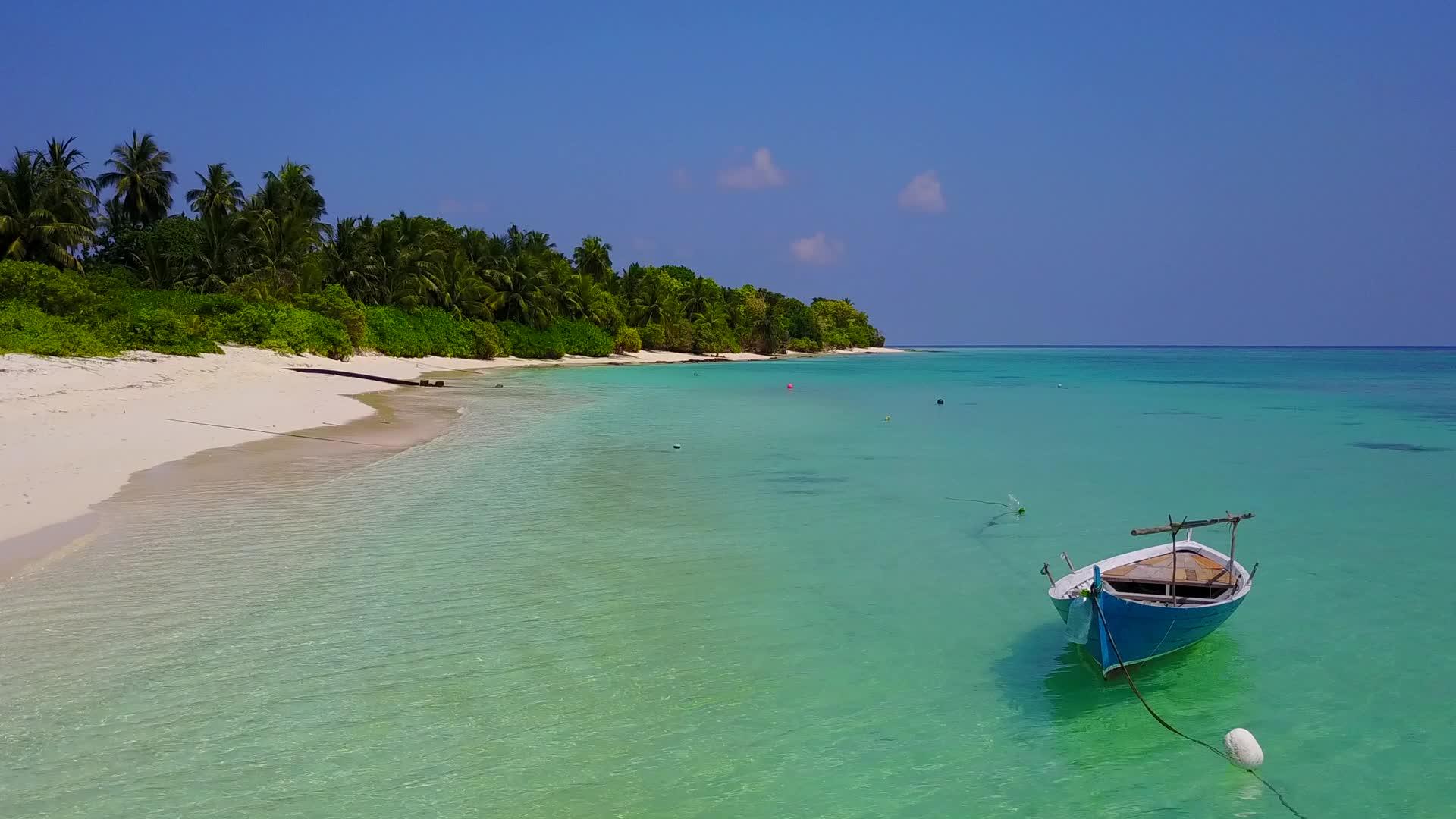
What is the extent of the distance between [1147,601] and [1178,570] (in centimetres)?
112

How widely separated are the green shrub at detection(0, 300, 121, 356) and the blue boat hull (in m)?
28.2

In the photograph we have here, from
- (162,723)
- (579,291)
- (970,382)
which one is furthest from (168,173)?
(162,723)

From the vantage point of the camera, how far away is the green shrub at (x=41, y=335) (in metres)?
→ 25.3

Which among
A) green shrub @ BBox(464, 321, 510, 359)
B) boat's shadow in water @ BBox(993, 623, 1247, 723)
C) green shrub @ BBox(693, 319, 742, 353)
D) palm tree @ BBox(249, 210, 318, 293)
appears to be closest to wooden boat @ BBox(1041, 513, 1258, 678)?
boat's shadow in water @ BBox(993, 623, 1247, 723)

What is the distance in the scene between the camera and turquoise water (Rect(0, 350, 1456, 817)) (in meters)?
5.97

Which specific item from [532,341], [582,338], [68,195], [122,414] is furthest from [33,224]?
[582,338]

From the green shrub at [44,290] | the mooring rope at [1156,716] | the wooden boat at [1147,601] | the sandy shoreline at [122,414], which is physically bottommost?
the mooring rope at [1156,716]

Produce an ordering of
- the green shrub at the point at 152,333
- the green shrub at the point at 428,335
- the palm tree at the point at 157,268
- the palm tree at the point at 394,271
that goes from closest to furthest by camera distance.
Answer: the green shrub at the point at 152,333, the palm tree at the point at 157,268, the green shrub at the point at 428,335, the palm tree at the point at 394,271

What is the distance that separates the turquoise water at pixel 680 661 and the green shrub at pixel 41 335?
49.2 ft

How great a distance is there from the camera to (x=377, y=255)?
65812 millimetres

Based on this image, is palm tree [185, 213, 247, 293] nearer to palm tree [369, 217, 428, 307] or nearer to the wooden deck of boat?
palm tree [369, 217, 428, 307]

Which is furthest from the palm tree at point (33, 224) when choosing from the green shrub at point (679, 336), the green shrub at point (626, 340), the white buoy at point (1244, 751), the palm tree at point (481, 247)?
the green shrub at point (679, 336)

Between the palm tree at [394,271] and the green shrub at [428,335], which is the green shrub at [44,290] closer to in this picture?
the green shrub at [428,335]

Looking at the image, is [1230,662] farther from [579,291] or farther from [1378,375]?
[1378,375]
